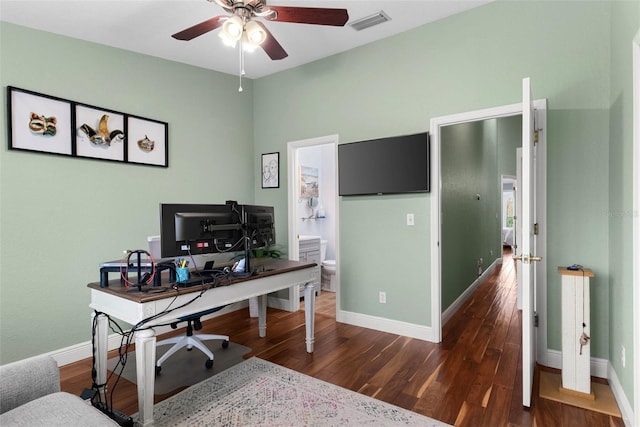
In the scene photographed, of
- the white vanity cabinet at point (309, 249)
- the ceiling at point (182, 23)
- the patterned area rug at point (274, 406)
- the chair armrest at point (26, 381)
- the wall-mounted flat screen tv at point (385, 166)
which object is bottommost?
the patterned area rug at point (274, 406)

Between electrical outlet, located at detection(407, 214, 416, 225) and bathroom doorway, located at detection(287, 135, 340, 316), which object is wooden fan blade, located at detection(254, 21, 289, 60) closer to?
electrical outlet, located at detection(407, 214, 416, 225)

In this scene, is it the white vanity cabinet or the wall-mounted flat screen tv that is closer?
the wall-mounted flat screen tv

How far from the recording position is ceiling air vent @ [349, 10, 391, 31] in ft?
9.48

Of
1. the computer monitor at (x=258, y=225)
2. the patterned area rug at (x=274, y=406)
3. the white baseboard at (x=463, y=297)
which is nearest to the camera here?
the patterned area rug at (x=274, y=406)

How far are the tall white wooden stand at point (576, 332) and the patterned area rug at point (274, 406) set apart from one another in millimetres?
1048

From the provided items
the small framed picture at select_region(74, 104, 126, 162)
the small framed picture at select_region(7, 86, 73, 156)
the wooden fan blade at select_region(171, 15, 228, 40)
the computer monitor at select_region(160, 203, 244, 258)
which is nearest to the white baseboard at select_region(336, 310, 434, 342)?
the computer monitor at select_region(160, 203, 244, 258)

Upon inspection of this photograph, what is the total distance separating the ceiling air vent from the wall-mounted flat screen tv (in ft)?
3.45

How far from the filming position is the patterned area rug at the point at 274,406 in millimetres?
1974

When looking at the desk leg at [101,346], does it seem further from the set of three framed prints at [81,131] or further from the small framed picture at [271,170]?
the small framed picture at [271,170]

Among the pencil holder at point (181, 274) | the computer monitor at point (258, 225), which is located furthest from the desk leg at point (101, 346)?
the computer monitor at point (258, 225)

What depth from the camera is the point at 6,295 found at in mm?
2570

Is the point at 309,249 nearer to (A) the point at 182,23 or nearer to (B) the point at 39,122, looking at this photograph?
(A) the point at 182,23

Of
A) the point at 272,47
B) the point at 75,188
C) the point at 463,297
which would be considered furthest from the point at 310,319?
the point at 463,297

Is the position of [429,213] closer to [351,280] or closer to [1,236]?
[351,280]
